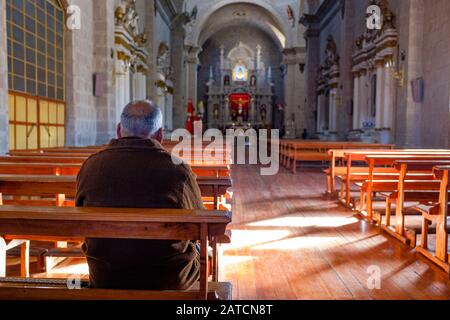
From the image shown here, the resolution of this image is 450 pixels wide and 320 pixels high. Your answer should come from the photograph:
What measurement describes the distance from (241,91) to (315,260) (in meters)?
31.3

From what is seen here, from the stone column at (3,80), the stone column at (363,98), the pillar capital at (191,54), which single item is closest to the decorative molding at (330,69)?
the stone column at (363,98)

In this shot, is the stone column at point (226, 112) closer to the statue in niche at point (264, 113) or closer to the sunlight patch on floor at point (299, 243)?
the statue in niche at point (264, 113)

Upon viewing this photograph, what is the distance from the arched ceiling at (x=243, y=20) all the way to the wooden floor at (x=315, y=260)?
25.3 m

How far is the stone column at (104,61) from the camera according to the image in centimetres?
1094

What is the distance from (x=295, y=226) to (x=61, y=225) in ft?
13.3

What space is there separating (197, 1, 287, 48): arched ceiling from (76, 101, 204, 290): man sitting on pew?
28.7 meters

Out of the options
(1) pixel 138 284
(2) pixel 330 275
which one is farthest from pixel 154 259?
(2) pixel 330 275

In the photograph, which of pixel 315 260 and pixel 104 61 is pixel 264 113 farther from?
pixel 315 260

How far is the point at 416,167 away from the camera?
4605mm

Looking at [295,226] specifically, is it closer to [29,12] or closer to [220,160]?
[220,160]

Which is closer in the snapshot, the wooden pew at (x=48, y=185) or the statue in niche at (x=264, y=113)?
the wooden pew at (x=48, y=185)

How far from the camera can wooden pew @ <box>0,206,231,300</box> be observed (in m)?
1.74

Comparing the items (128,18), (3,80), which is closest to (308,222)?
(3,80)

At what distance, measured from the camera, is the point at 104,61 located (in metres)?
11.0
